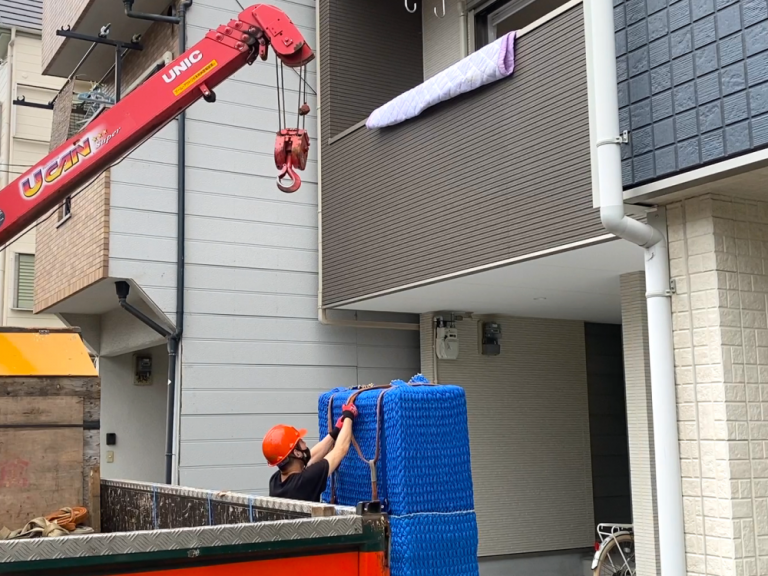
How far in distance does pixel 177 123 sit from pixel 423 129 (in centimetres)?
296

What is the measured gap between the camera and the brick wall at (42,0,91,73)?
454 inches

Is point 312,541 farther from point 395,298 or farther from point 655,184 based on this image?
point 395,298

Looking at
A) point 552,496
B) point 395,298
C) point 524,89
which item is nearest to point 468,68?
point 524,89

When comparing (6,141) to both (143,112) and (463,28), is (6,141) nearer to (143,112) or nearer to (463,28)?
(463,28)

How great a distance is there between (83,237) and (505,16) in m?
5.32

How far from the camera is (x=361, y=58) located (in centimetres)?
1062

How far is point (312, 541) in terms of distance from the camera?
3318 millimetres

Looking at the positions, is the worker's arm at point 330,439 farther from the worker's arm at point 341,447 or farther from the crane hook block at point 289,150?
the crane hook block at point 289,150

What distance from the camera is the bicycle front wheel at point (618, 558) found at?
8.74 meters

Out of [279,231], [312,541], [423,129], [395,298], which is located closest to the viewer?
[312,541]

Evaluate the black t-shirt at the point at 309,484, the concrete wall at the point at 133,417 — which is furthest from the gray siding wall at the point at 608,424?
the black t-shirt at the point at 309,484

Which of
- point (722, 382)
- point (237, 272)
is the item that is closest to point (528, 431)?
point (237, 272)

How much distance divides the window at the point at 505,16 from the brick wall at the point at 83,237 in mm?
3417

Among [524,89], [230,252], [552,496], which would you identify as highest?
[524,89]
